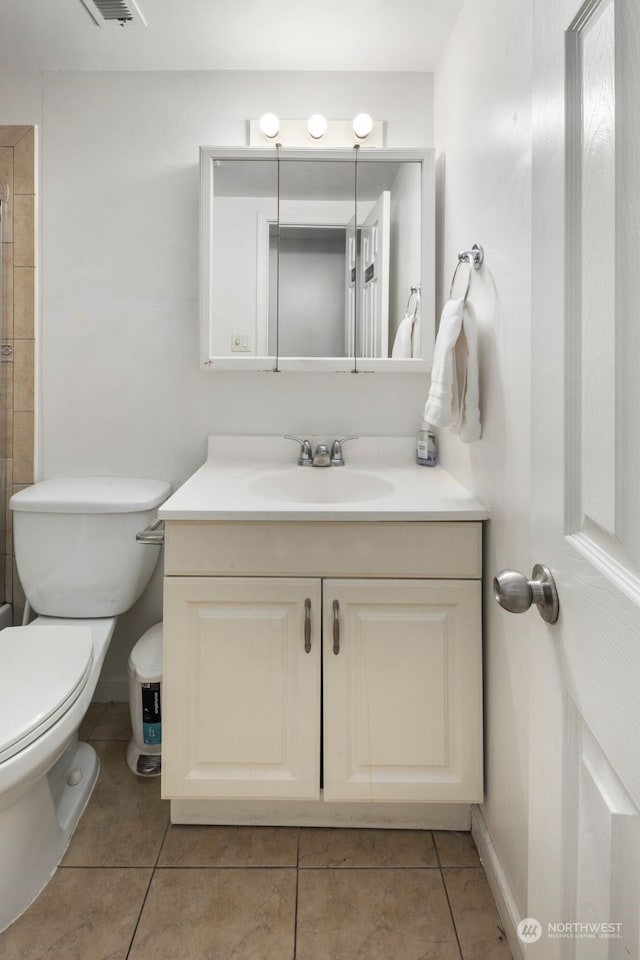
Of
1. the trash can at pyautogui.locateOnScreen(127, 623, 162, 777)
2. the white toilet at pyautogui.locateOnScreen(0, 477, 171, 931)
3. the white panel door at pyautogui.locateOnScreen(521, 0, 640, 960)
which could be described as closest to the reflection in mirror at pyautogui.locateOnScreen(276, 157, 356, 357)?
the white toilet at pyautogui.locateOnScreen(0, 477, 171, 931)

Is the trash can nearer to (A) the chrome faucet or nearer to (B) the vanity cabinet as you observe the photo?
(B) the vanity cabinet

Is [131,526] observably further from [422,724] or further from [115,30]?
[115,30]

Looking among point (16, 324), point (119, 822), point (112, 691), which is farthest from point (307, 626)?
point (16, 324)

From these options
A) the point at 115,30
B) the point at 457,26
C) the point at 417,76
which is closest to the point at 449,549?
the point at 457,26

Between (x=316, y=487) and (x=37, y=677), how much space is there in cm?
86

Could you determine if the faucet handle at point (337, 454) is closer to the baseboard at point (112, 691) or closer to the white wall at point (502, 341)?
the white wall at point (502, 341)

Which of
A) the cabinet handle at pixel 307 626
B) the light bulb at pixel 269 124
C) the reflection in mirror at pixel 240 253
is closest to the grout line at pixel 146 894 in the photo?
the cabinet handle at pixel 307 626

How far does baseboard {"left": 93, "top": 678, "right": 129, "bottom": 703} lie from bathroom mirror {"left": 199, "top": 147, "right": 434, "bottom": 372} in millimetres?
1134

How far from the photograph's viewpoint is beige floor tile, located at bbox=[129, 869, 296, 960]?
1127mm

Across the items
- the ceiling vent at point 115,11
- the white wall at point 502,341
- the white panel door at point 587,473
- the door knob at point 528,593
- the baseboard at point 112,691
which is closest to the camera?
the white panel door at point 587,473

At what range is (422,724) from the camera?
4.45 ft

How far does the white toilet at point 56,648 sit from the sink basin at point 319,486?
1.13 feet

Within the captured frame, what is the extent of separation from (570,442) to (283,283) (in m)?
1.43

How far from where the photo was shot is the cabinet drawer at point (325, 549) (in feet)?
4.38
